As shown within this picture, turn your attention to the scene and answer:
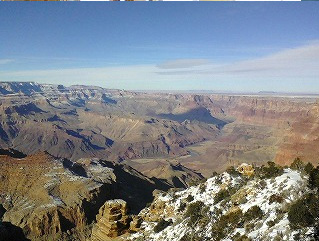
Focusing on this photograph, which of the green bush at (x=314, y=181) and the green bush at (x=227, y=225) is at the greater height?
the green bush at (x=314, y=181)

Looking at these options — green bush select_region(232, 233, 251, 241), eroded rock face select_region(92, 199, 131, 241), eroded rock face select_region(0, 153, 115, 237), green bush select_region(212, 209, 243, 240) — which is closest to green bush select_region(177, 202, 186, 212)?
eroded rock face select_region(92, 199, 131, 241)

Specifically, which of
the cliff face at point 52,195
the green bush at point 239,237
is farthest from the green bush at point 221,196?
the cliff face at point 52,195

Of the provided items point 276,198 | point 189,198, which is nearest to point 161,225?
point 189,198

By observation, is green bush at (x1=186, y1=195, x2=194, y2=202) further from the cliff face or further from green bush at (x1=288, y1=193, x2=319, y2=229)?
the cliff face

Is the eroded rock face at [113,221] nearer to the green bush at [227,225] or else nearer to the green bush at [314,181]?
the green bush at [227,225]

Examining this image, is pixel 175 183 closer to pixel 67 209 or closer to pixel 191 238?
pixel 67 209

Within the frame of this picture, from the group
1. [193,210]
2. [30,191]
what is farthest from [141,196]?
[193,210]
